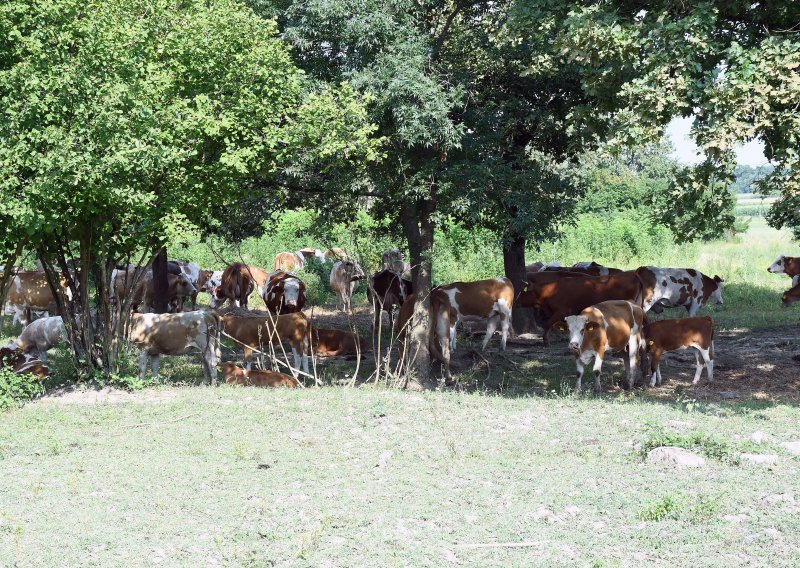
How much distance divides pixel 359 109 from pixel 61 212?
4.39m

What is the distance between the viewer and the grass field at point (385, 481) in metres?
6.99

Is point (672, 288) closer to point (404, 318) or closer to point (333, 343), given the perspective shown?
point (404, 318)

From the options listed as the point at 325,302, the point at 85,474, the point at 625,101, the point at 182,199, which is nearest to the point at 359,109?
the point at 182,199

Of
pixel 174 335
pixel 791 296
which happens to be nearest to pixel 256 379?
pixel 174 335

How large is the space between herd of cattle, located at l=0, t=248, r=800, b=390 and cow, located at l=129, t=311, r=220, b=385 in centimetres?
2

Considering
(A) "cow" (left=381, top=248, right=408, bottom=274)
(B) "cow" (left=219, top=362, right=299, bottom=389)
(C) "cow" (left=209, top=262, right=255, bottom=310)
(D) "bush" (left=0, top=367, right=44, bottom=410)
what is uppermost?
(A) "cow" (left=381, top=248, right=408, bottom=274)

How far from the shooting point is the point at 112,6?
1283 cm

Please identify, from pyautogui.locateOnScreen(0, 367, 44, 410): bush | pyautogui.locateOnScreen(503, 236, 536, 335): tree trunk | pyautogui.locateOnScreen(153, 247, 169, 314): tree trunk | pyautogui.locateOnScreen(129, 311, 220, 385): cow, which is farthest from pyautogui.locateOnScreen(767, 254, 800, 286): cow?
pyautogui.locateOnScreen(0, 367, 44, 410): bush

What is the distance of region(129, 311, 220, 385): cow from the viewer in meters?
14.9

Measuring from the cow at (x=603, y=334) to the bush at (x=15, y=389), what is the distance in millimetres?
7953

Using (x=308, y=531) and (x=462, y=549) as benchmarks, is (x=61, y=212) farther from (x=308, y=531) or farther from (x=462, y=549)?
(x=462, y=549)

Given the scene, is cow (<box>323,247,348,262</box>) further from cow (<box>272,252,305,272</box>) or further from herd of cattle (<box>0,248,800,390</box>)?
cow (<box>272,252,305,272</box>)

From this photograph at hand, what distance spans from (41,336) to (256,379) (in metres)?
5.62

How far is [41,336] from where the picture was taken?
1755 cm
